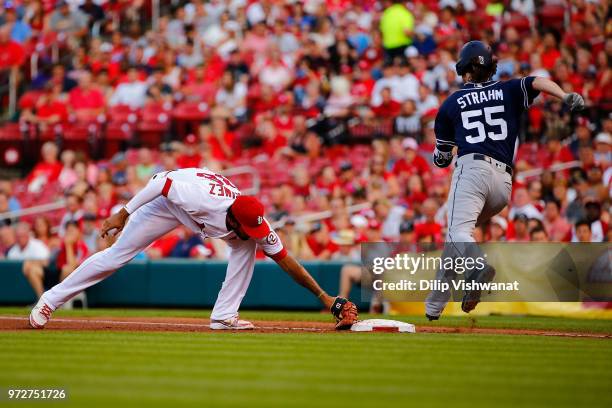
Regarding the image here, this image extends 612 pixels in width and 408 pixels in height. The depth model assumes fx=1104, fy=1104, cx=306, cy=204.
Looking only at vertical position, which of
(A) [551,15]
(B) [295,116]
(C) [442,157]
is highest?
(A) [551,15]

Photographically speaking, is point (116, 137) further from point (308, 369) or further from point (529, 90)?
point (308, 369)

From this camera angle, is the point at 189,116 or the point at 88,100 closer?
the point at 189,116

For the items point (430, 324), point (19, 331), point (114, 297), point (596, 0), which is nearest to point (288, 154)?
point (114, 297)

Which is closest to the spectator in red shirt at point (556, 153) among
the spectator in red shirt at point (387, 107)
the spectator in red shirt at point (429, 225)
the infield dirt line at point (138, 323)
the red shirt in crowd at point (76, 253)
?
the spectator in red shirt at point (429, 225)

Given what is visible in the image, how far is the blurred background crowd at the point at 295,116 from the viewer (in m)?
15.9

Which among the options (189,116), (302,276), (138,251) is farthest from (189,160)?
(302,276)

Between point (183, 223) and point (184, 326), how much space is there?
1.25 metres

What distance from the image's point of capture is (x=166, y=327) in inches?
395

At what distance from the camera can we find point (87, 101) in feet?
71.6

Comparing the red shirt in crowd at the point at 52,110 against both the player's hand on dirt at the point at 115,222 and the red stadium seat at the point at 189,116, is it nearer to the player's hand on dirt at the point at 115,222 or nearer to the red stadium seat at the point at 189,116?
the red stadium seat at the point at 189,116

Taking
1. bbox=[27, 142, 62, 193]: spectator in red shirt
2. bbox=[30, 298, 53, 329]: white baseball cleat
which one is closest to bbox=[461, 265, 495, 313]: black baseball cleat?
bbox=[30, 298, 53, 329]: white baseball cleat

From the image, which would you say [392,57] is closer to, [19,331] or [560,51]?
[560,51]

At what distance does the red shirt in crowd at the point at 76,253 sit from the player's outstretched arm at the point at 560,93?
29.1ft

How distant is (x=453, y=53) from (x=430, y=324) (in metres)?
8.87
